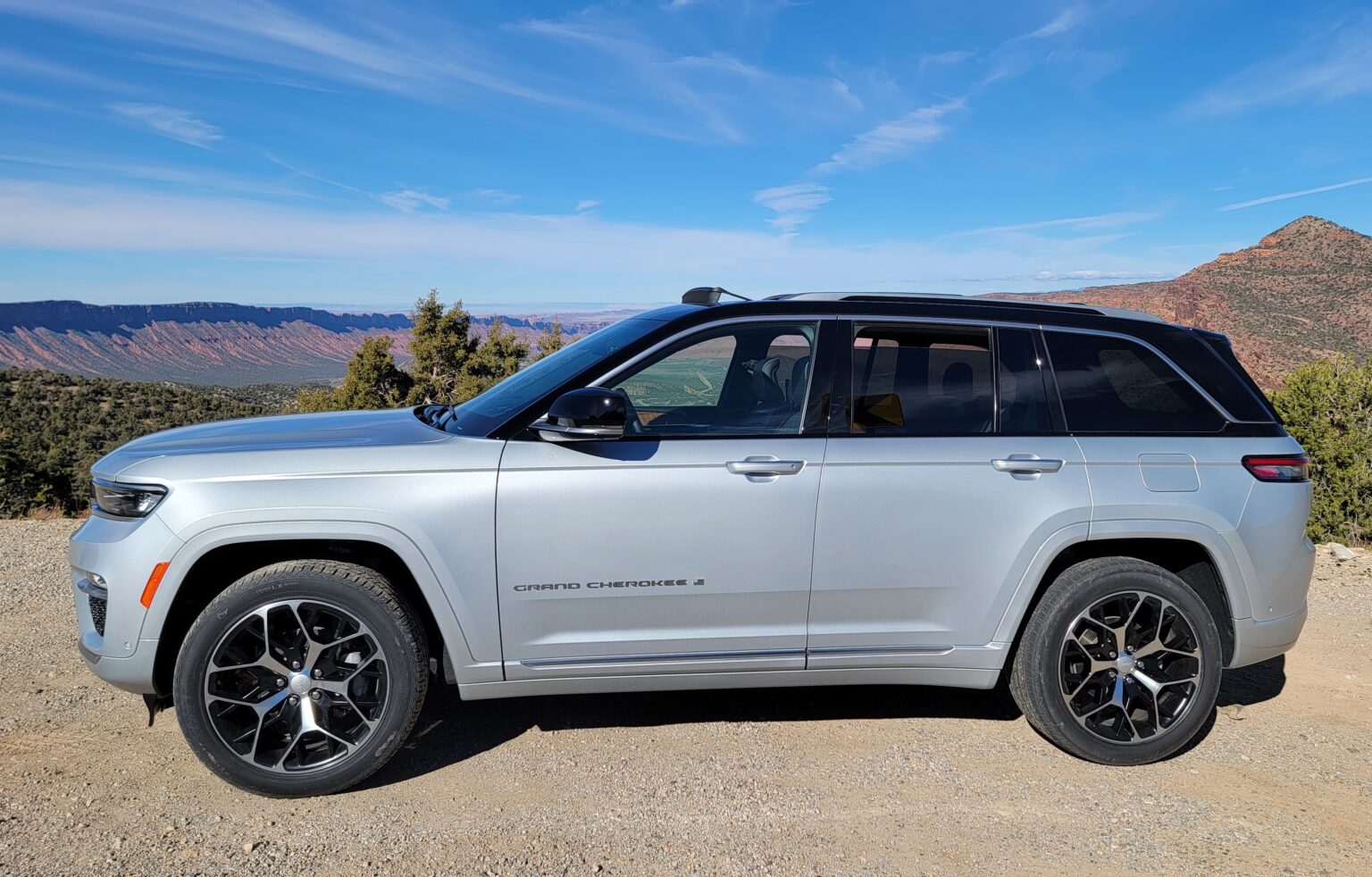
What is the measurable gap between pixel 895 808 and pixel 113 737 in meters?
3.26

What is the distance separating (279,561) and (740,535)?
1760 mm

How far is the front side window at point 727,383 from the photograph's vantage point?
3461 mm

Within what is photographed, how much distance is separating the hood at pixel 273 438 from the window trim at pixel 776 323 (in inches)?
29.5

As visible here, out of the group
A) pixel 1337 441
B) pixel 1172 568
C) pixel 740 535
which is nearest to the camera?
pixel 740 535

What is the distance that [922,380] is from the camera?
3596mm

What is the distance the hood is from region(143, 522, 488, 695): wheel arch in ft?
1.05

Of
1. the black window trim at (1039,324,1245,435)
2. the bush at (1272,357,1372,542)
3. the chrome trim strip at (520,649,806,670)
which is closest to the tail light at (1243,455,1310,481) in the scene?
the black window trim at (1039,324,1245,435)

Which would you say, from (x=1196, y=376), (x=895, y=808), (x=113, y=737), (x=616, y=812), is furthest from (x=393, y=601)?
(x=1196, y=376)

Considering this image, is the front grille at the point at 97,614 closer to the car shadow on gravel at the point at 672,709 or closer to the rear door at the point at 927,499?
the car shadow on gravel at the point at 672,709

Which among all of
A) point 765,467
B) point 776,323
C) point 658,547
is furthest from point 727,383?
point 658,547

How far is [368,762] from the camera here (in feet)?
10.6

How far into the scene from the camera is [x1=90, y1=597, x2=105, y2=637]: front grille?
317 centimetres

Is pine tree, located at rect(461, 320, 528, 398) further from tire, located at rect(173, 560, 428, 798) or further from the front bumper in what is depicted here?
tire, located at rect(173, 560, 428, 798)

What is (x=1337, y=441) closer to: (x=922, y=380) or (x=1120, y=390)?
(x=1120, y=390)
